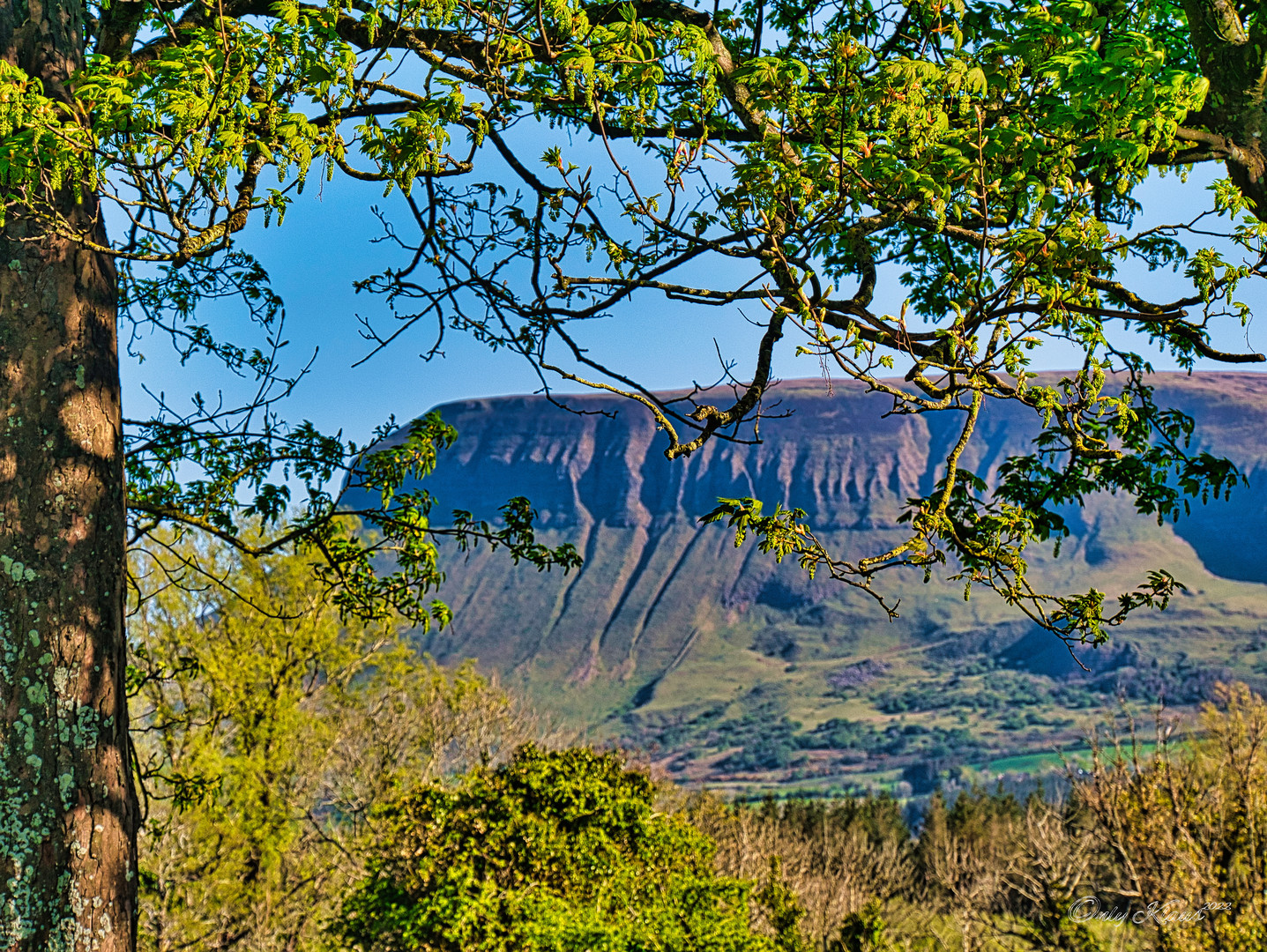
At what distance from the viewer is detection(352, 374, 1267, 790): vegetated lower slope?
112812mm

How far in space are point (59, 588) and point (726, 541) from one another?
162 metres

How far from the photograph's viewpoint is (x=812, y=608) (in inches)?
6132

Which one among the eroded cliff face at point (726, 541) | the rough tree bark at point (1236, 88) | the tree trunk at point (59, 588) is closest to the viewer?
the tree trunk at point (59, 588)

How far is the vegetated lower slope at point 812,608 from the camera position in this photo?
370 ft

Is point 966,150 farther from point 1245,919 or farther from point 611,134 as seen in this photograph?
point 1245,919

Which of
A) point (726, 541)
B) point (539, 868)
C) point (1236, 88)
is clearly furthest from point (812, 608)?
point (1236, 88)

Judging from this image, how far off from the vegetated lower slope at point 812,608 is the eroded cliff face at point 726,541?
0.44 meters

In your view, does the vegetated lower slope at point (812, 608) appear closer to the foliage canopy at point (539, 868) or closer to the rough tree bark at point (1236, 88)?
the foliage canopy at point (539, 868)

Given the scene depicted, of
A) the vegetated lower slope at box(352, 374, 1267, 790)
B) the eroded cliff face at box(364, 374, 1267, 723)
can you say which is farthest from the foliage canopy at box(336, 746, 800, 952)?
the eroded cliff face at box(364, 374, 1267, 723)

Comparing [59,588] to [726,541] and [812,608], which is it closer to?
[812,608]

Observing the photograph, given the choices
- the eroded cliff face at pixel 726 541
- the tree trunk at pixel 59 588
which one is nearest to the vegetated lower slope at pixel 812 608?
the eroded cliff face at pixel 726 541

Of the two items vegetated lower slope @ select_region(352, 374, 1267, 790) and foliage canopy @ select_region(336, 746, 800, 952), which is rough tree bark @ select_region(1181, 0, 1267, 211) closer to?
foliage canopy @ select_region(336, 746, 800, 952)

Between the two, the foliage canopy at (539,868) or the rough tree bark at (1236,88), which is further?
the foliage canopy at (539,868)

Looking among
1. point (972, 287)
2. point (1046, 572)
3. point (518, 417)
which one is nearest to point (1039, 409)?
point (972, 287)
